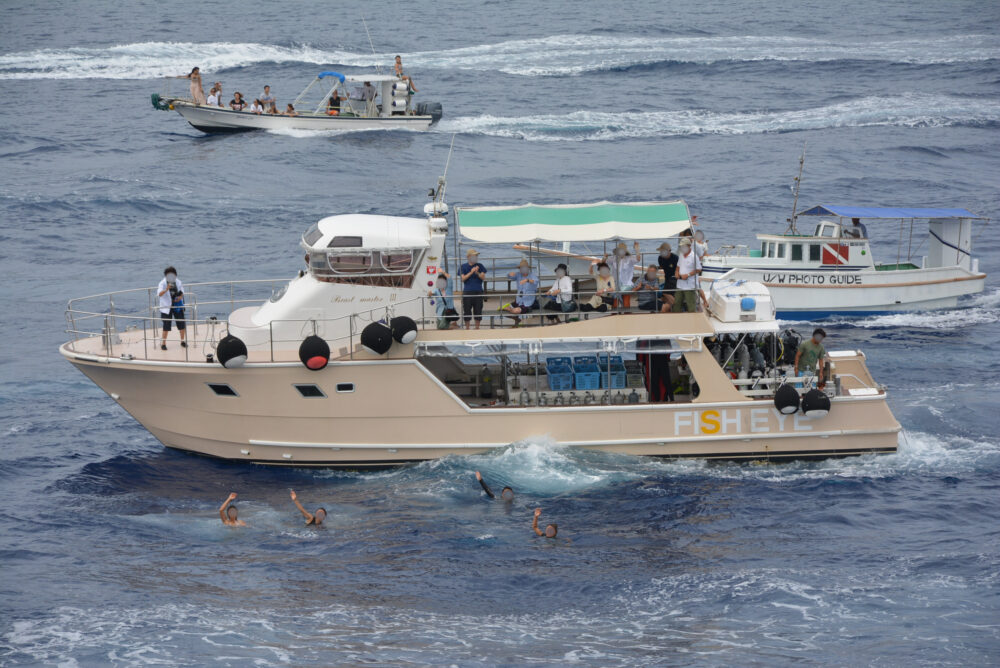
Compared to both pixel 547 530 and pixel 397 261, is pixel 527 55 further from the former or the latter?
pixel 547 530

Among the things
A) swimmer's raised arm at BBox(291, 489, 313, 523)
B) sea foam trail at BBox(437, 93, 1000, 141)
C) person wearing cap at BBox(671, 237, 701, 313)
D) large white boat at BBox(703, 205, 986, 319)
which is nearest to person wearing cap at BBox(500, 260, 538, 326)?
person wearing cap at BBox(671, 237, 701, 313)

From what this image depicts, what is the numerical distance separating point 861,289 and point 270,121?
33.9 meters

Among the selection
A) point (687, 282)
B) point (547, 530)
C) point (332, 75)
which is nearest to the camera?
point (547, 530)

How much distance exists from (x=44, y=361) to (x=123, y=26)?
7745 cm

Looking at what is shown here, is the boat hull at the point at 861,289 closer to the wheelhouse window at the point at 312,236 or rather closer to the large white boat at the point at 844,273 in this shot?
the large white boat at the point at 844,273

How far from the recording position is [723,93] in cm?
7088

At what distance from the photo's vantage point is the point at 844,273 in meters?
38.9

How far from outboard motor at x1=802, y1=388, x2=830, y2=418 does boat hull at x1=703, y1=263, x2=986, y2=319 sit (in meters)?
14.8

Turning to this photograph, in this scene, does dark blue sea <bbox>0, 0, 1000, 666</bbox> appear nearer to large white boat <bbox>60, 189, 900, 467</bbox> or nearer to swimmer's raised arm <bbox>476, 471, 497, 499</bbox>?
swimmer's raised arm <bbox>476, 471, 497, 499</bbox>

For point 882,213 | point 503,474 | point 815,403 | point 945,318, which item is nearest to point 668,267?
point 815,403

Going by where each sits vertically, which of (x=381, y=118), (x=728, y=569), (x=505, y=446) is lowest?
(x=728, y=569)

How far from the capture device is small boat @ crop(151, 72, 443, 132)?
6191 centimetres

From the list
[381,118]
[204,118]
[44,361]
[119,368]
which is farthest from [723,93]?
[119,368]

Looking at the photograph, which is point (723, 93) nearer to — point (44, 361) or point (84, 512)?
point (44, 361)
